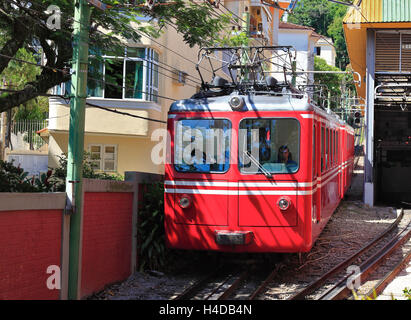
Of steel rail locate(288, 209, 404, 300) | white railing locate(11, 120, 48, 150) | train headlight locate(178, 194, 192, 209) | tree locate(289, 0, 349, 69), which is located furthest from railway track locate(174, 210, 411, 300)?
tree locate(289, 0, 349, 69)

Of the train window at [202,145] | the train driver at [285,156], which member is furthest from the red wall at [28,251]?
the train driver at [285,156]

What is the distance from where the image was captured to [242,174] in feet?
34.6

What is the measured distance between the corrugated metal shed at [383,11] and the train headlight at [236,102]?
42.4 feet

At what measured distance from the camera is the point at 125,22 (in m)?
12.5

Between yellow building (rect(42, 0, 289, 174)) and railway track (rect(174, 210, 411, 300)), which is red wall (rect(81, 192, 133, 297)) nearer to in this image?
railway track (rect(174, 210, 411, 300))

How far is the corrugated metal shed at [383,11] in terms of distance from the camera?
22.1 m

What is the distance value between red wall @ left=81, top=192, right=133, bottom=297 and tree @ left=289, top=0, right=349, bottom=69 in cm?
7346

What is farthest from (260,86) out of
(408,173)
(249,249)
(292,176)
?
(408,173)

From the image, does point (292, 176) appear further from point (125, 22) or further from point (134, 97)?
point (134, 97)

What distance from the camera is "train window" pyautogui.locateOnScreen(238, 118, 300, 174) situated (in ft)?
34.4

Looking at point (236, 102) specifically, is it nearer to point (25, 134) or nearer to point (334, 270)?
point (334, 270)

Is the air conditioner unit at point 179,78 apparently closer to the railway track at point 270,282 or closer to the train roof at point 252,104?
the railway track at point 270,282
